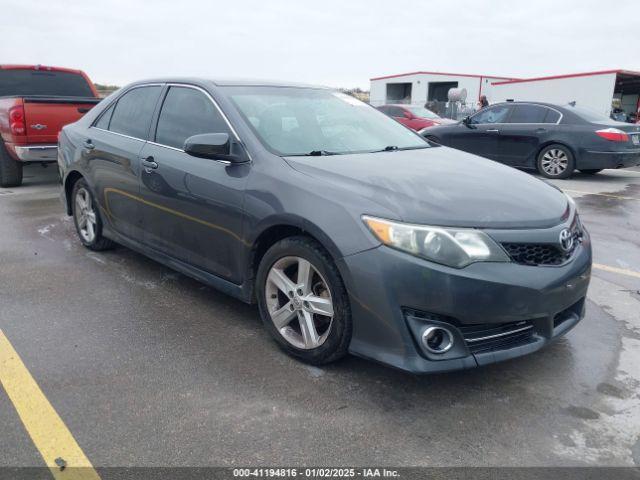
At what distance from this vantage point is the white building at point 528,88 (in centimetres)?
2256

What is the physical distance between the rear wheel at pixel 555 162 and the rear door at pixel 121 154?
8.25 meters

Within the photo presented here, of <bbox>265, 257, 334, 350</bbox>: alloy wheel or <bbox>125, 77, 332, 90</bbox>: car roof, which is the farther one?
<bbox>125, 77, 332, 90</bbox>: car roof

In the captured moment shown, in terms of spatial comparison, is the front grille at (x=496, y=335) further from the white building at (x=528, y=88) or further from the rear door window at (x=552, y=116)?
the white building at (x=528, y=88)

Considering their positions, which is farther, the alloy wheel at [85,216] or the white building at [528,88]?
the white building at [528,88]

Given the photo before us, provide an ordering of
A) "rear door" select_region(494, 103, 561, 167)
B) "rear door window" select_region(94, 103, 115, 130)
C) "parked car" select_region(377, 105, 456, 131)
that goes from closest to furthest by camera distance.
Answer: "rear door window" select_region(94, 103, 115, 130), "rear door" select_region(494, 103, 561, 167), "parked car" select_region(377, 105, 456, 131)

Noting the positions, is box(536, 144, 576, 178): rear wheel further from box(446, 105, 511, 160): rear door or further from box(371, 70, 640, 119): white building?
box(371, 70, 640, 119): white building

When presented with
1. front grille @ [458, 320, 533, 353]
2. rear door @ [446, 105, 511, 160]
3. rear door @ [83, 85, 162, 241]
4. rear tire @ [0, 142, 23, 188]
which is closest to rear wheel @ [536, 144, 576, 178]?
rear door @ [446, 105, 511, 160]

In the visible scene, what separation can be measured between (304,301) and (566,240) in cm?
140

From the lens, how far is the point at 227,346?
10.9 ft

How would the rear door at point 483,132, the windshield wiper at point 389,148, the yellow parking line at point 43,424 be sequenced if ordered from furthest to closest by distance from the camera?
1. the rear door at point 483,132
2. the windshield wiper at point 389,148
3. the yellow parking line at point 43,424

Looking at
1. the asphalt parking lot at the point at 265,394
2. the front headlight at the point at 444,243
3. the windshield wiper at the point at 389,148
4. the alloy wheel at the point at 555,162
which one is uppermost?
the windshield wiper at the point at 389,148

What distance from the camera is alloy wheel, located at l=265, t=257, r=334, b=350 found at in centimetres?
292

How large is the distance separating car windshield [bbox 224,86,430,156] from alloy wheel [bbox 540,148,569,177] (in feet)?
23.1

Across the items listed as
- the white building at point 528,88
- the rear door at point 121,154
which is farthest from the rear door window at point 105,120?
the white building at point 528,88
